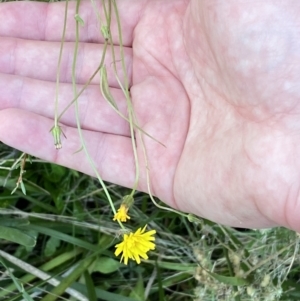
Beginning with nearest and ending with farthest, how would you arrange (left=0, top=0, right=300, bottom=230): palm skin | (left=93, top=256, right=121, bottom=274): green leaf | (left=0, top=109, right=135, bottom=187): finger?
(left=0, top=0, right=300, bottom=230): palm skin, (left=0, top=109, right=135, bottom=187): finger, (left=93, top=256, right=121, bottom=274): green leaf

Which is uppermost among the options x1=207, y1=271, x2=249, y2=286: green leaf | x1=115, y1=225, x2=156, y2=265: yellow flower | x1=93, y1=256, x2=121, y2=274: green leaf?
x1=115, y1=225, x2=156, y2=265: yellow flower

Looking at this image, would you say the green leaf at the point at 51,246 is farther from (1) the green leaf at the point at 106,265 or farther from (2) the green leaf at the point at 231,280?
(2) the green leaf at the point at 231,280

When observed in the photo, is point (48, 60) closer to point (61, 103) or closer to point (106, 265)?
point (61, 103)

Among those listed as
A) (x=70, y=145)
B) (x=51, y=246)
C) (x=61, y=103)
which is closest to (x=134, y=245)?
(x=70, y=145)

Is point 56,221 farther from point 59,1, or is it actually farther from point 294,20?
point 294,20

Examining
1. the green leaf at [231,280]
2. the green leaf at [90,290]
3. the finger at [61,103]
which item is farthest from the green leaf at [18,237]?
the green leaf at [231,280]

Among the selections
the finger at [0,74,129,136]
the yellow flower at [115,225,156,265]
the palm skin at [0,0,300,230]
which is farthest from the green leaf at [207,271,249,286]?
the finger at [0,74,129,136]

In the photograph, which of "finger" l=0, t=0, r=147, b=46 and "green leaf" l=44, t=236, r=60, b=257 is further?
"green leaf" l=44, t=236, r=60, b=257

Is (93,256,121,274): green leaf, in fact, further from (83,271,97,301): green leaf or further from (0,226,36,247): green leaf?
(0,226,36,247): green leaf
